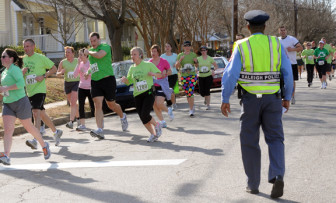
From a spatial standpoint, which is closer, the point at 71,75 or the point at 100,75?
the point at 100,75

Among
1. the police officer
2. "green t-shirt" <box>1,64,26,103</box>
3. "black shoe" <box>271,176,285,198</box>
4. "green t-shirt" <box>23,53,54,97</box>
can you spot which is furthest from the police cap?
"green t-shirt" <box>23,53,54,97</box>

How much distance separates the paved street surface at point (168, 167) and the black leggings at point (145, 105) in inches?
18.3

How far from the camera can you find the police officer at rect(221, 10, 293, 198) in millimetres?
5074

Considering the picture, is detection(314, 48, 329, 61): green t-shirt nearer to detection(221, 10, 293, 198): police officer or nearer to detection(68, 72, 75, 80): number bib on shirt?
detection(68, 72, 75, 80): number bib on shirt

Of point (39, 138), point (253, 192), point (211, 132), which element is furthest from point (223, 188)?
point (211, 132)

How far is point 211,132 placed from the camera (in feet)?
32.2

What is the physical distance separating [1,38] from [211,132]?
76.0ft

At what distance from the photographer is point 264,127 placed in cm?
522

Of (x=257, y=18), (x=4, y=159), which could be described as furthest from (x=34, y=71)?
(x=257, y=18)

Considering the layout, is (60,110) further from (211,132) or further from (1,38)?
(1,38)

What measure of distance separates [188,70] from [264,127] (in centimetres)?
769

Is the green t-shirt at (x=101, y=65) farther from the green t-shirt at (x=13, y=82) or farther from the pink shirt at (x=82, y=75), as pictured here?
the green t-shirt at (x=13, y=82)

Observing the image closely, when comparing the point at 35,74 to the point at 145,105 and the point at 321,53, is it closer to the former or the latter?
the point at 145,105

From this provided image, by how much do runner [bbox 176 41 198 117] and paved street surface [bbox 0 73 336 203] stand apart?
1840 millimetres
